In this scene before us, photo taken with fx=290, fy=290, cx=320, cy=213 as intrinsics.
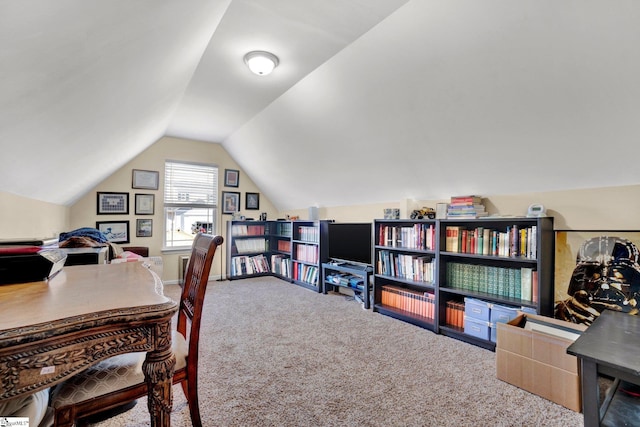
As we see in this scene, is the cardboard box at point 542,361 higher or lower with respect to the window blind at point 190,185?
lower

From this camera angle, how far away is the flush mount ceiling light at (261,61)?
2.47 metres

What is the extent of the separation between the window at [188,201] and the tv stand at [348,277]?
244cm

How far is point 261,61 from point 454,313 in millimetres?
3005

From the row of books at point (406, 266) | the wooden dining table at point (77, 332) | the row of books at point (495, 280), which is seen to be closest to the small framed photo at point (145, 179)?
the row of books at point (406, 266)

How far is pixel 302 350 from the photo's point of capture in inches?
98.7

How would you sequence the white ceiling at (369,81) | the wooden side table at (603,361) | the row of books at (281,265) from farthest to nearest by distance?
the row of books at (281,265) < the white ceiling at (369,81) < the wooden side table at (603,361)

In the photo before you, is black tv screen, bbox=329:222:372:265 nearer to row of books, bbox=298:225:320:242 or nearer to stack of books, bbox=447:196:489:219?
row of books, bbox=298:225:320:242

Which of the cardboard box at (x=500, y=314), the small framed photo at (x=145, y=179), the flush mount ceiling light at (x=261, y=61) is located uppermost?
the flush mount ceiling light at (x=261, y=61)

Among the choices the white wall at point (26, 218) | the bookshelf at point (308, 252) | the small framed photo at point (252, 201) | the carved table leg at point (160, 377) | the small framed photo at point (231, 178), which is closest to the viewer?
the carved table leg at point (160, 377)

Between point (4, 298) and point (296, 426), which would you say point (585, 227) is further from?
point (4, 298)

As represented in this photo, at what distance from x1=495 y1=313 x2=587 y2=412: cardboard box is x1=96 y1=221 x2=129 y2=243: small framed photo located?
515 centimetres

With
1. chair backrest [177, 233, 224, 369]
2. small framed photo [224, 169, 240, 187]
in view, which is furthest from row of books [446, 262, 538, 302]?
small framed photo [224, 169, 240, 187]

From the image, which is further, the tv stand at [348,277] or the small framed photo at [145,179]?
the small framed photo at [145,179]

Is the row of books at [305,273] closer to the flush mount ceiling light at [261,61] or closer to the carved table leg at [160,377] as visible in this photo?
the flush mount ceiling light at [261,61]
